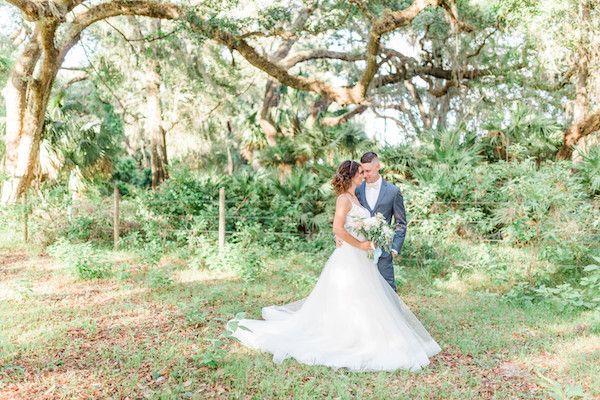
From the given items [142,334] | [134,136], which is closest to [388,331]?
[142,334]

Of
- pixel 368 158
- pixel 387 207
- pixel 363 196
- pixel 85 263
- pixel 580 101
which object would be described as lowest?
pixel 85 263

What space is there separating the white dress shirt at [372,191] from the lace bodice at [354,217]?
591 millimetres

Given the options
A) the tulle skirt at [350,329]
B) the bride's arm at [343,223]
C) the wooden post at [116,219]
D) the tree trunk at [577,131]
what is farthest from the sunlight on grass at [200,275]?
the tree trunk at [577,131]

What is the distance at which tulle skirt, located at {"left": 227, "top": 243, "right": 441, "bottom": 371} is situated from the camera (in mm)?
4855

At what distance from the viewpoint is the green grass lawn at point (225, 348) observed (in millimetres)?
4285

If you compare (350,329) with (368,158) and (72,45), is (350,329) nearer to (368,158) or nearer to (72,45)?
(368,158)

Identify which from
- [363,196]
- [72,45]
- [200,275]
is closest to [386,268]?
[363,196]

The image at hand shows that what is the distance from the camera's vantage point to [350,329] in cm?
509

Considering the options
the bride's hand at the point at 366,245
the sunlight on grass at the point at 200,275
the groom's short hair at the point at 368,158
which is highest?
the groom's short hair at the point at 368,158

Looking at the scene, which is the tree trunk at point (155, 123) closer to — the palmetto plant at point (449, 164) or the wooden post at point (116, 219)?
the wooden post at point (116, 219)

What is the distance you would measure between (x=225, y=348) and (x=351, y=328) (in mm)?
1241

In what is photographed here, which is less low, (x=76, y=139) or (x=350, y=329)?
(x=76, y=139)

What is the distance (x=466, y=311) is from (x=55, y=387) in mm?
4730

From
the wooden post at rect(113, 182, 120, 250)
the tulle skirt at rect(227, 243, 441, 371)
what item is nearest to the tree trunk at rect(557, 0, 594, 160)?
the tulle skirt at rect(227, 243, 441, 371)
